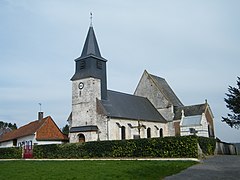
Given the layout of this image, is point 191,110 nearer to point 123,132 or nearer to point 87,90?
point 123,132

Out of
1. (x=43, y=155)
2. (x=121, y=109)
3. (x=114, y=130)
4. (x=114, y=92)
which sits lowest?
(x=43, y=155)

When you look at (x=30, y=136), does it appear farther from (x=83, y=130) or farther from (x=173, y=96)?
(x=173, y=96)

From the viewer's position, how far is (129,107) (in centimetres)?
3403

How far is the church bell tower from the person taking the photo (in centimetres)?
3003

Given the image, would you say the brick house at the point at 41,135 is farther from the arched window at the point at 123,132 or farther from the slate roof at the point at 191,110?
the slate roof at the point at 191,110

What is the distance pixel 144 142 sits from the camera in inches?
834

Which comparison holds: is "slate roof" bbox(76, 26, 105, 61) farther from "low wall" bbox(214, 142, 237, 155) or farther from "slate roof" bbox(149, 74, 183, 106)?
"low wall" bbox(214, 142, 237, 155)

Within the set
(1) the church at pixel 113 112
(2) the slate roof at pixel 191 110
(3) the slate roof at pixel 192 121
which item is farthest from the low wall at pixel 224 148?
(2) the slate roof at pixel 191 110

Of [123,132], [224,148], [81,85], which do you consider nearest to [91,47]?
A: [81,85]

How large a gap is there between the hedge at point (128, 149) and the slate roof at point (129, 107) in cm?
568

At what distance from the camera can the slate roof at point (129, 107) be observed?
1210 inches

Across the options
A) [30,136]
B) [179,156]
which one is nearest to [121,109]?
[30,136]

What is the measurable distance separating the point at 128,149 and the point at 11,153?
14266mm

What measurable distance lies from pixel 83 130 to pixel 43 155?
478cm
